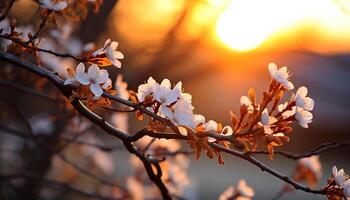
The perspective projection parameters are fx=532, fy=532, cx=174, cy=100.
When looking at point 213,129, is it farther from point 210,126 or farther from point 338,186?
point 338,186

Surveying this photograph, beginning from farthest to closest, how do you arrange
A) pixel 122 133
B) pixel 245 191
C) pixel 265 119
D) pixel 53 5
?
pixel 245 191 < pixel 53 5 < pixel 122 133 < pixel 265 119

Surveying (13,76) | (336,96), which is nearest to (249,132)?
(13,76)

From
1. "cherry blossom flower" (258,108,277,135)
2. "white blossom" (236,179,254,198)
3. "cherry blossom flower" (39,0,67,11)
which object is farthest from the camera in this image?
"white blossom" (236,179,254,198)

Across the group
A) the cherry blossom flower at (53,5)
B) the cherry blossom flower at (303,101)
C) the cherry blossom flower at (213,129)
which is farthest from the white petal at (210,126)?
the cherry blossom flower at (53,5)

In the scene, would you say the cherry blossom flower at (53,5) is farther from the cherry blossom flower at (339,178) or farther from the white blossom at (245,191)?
the white blossom at (245,191)

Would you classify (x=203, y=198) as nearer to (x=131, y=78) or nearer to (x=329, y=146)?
(x=131, y=78)

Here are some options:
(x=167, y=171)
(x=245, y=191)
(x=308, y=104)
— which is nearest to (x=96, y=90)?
(x=308, y=104)

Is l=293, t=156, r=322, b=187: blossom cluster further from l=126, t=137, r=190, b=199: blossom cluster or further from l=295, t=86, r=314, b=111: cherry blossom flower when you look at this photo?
l=295, t=86, r=314, b=111: cherry blossom flower

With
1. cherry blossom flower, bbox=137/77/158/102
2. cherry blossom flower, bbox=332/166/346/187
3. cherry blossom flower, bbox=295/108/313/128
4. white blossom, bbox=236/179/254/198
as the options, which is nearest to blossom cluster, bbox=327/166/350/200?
cherry blossom flower, bbox=332/166/346/187

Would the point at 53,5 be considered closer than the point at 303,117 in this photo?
No
